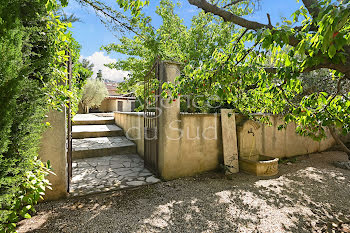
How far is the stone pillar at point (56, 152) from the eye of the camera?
2.92m

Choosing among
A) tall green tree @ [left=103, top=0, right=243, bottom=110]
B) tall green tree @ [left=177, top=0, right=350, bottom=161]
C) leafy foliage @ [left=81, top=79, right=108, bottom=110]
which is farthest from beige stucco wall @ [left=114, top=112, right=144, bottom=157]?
leafy foliage @ [left=81, top=79, right=108, bottom=110]

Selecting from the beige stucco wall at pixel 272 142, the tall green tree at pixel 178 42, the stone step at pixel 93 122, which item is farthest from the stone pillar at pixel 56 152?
the stone step at pixel 93 122

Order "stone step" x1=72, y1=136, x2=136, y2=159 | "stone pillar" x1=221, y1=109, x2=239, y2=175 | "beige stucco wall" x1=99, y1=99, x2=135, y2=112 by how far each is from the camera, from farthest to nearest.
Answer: "beige stucco wall" x1=99, y1=99, x2=135, y2=112 → "stone step" x1=72, y1=136, x2=136, y2=159 → "stone pillar" x1=221, y1=109, x2=239, y2=175

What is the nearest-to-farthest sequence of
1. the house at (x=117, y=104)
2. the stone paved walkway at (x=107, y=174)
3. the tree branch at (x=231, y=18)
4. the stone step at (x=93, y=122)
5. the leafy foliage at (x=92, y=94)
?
the tree branch at (x=231, y=18) → the stone paved walkway at (x=107, y=174) → the stone step at (x=93, y=122) → the leafy foliage at (x=92, y=94) → the house at (x=117, y=104)

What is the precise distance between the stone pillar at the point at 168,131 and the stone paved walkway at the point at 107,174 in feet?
1.30

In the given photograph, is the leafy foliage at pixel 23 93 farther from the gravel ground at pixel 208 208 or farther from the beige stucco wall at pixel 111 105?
the beige stucco wall at pixel 111 105

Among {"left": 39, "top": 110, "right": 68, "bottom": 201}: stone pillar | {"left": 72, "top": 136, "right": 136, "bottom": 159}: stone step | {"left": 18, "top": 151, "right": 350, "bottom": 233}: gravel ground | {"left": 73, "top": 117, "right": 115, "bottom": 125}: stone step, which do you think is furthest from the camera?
{"left": 73, "top": 117, "right": 115, "bottom": 125}: stone step

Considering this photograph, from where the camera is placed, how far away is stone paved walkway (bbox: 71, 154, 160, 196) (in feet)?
11.6

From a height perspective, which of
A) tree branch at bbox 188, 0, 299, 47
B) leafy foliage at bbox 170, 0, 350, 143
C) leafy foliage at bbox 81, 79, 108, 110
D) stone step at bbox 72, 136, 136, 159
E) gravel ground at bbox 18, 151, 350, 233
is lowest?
gravel ground at bbox 18, 151, 350, 233

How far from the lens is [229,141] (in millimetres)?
4656

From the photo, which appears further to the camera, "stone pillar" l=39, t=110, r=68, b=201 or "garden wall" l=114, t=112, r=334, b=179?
"garden wall" l=114, t=112, r=334, b=179

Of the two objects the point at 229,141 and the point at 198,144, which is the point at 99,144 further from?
the point at 229,141

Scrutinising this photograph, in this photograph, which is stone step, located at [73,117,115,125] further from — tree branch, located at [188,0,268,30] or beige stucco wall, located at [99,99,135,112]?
beige stucco wall, located at [99,99,135,112]

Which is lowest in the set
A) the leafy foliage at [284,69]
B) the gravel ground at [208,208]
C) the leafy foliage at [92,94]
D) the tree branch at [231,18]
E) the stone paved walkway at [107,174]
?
the gravel ground at [208,208]
